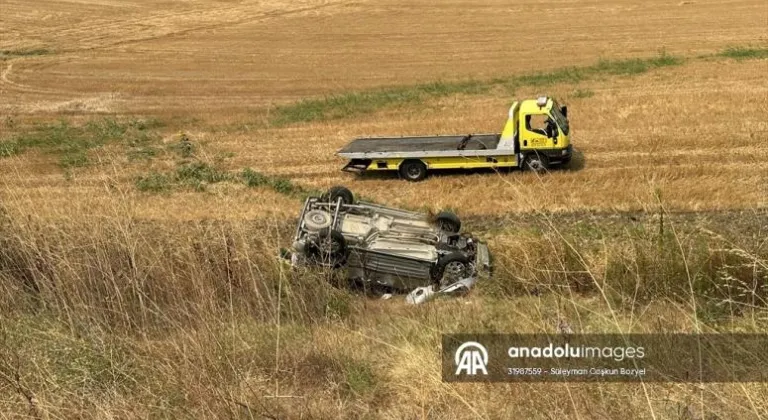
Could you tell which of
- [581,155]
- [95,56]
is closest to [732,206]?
[581,155]

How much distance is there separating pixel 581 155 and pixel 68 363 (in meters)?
13.3

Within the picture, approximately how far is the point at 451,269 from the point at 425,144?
700 centimetres

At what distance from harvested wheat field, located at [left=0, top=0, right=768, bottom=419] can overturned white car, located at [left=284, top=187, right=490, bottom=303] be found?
1.43 feet

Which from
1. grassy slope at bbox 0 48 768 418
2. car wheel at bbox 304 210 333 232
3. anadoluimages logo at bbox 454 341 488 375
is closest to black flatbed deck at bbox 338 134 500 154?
car wheel at bbox 304 210 333 232

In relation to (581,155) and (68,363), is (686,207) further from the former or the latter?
(68,363)

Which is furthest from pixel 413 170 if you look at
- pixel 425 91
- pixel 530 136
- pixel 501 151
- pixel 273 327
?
pixel 425 91

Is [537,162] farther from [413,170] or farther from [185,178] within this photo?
[185,178]

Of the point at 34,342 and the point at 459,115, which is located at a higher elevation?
Answer: the point at 34,342

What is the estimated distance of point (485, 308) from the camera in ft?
16.9

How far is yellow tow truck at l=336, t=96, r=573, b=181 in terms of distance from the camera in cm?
1396

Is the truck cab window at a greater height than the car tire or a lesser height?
greater

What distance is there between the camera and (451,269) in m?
8.58

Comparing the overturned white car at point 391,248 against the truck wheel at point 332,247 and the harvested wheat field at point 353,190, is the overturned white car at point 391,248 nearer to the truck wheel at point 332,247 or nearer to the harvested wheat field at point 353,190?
the truck wheel at point 332,247

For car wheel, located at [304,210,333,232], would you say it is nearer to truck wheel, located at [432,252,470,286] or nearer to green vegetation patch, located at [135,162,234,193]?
truck wheel, located at [432,252,470,286]
